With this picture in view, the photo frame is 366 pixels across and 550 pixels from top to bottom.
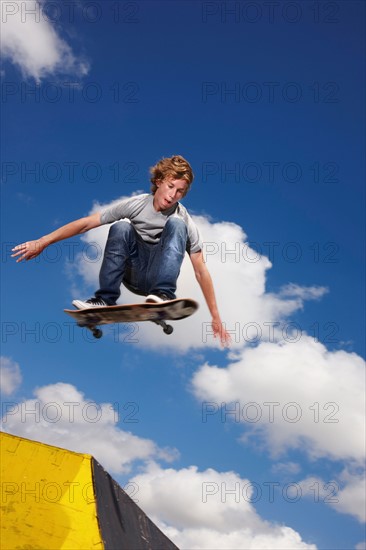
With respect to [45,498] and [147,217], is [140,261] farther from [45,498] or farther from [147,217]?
[45,498]

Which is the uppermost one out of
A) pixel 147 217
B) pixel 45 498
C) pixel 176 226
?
pixel 147 217

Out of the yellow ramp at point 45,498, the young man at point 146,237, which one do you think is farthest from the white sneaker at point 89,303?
the yellow ramp at point 45,498

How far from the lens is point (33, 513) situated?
7.44 meters

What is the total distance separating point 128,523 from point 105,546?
1174mm

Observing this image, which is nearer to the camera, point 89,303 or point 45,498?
point 89,303

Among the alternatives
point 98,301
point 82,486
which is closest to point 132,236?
point 98,301

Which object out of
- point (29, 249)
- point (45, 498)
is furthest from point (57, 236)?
point (45, 498)

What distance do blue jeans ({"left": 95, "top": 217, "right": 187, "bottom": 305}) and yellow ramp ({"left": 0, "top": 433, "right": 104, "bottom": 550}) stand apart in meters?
3.03

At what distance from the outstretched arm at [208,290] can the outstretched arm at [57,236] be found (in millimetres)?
1260

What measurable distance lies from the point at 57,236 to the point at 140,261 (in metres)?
1.02

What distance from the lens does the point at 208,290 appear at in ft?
22.5

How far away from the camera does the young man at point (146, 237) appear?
650 cm

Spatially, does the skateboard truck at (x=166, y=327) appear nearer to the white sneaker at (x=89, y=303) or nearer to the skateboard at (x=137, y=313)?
the skateboard at (x=137, y=313)

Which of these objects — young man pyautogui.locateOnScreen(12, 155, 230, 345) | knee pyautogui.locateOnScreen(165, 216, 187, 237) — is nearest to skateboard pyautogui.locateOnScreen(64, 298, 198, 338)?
young man pyautogui.locateOnScreen(12, 155, 230, 345)
